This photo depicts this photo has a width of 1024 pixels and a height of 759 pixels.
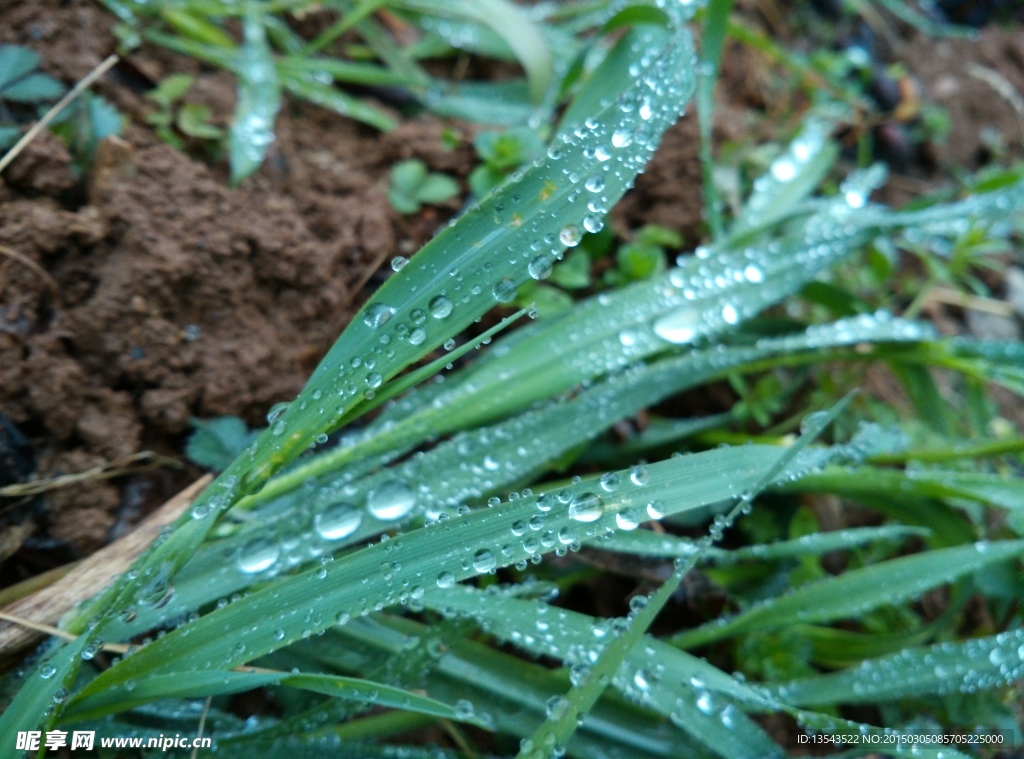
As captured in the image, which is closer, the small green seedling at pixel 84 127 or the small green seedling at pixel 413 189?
the small green seedling at pixel 84 127

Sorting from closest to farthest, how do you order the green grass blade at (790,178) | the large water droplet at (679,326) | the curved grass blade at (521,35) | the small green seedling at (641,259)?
1. the large water droplet at (679,326)
2. the small green seedling at (641,259)
3. the curved grass blade at (521,35)
4. the green grass blade at (790,178)

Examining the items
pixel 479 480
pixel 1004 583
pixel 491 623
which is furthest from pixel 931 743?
pixel 479 480

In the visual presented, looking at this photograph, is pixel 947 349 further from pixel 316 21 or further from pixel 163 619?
pixel 316 21

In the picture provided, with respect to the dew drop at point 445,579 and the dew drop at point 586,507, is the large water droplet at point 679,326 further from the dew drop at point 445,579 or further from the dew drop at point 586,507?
the dew drop at point 445,579

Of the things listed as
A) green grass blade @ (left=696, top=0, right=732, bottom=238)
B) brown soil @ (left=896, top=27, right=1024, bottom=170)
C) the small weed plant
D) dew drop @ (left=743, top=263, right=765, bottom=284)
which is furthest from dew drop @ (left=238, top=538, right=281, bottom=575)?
brown soil @ (left=896, top=27, right=1024, bottom=170)

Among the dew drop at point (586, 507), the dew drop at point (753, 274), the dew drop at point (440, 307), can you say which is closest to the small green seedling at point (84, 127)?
the dew drop at point (440, 307)

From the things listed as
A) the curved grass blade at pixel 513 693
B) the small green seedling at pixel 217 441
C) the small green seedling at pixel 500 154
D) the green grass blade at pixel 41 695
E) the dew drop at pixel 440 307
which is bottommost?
the green grass blade at pixel 41 695

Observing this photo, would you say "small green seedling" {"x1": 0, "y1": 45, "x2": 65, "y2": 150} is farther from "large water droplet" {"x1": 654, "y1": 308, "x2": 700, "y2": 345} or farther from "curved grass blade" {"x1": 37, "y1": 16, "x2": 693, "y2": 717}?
Answer: "large water droplet" {"x1": 654, "y1": 308, "x2": 700, "y2": 345}

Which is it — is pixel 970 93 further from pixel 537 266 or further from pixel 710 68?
pixel 537 266
